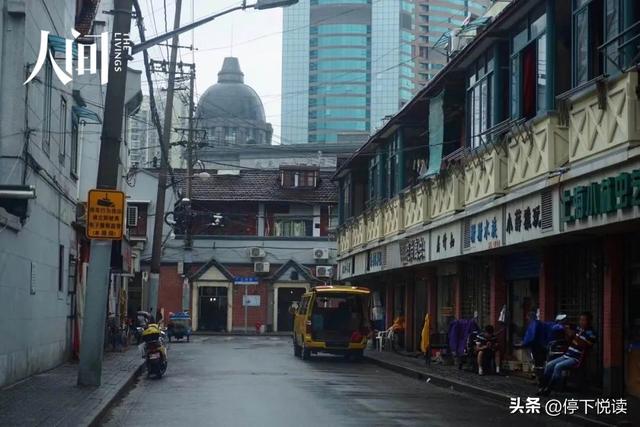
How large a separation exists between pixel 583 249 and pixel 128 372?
34.6 feet

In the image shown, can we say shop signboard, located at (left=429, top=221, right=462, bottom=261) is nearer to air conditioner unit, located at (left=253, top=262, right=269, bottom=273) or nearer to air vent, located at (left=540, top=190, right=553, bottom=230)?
air vent, located at (left=540, top=190, right=553, bottom=230)

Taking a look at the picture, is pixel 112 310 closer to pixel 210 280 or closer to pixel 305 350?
pixel 305 350

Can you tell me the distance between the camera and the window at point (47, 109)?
22.0m

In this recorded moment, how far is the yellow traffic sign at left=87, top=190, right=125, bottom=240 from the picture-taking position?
19188mm

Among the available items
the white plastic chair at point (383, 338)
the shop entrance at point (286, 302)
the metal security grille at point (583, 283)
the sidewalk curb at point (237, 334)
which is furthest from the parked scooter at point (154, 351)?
the shop entrance at point (286, 302)

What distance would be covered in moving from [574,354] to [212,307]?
47348 millimetres

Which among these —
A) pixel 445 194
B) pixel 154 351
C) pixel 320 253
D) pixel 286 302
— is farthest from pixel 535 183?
pixel 286 302

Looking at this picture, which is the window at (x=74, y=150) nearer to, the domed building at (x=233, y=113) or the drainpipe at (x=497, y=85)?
the drainpipe at (x=497, y=85)

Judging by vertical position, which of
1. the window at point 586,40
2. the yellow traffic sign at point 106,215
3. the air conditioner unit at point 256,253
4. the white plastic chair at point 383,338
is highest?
the window at point 586,40

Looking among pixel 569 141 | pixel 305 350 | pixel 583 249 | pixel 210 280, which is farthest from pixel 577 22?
pixel 210 280

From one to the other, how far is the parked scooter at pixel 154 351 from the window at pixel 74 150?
5472 mm

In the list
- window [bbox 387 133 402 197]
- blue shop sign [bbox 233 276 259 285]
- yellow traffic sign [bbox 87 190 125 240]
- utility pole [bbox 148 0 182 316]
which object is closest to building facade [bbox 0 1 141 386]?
yellow traffic sign [bbox 87 190 125 240]

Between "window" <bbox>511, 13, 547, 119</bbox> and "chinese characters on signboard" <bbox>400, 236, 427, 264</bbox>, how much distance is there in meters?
8.47

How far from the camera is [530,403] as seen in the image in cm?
1784
